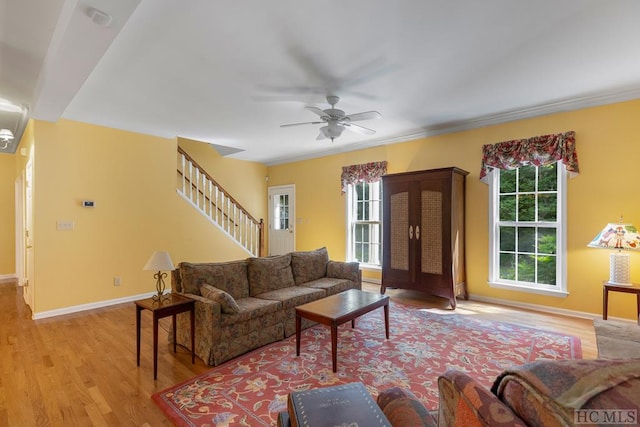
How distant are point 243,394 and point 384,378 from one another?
3.59ft

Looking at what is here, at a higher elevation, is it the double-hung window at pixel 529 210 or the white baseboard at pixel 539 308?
the double-hung window at pixel 529 210

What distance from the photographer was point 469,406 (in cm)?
70

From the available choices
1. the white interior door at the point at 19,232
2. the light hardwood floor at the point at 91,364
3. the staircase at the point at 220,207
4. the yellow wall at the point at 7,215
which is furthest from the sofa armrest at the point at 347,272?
the yellow wall at the point at 7,215

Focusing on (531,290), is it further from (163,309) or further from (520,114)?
(163,309)

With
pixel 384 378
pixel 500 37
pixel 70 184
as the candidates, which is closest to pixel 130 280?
pixel 70 184

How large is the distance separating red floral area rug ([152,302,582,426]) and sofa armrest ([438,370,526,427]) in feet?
5.06

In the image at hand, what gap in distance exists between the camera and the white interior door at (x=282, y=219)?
7.07 meters

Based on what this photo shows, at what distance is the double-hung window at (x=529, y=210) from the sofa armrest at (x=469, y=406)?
412cm

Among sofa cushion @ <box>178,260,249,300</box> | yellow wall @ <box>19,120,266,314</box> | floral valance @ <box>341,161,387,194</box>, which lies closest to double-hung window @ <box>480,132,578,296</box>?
floral valance @ <box>341,161,387,194</box>

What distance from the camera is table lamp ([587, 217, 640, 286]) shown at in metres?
3.15

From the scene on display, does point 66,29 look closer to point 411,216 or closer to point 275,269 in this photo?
point 275,269

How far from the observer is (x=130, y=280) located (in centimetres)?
473

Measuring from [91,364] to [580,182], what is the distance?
5.61 m

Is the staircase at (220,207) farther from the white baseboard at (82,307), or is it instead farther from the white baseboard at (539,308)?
the white baseboard at (539,308)
